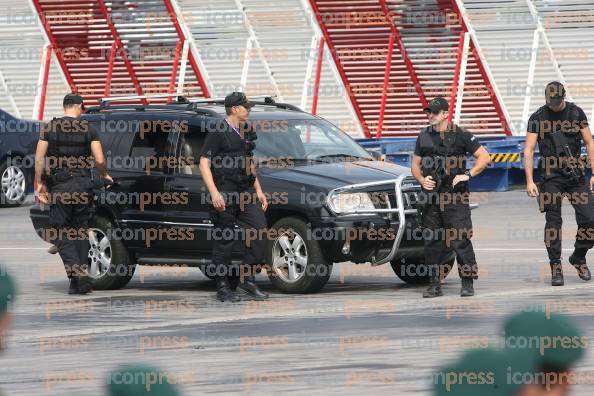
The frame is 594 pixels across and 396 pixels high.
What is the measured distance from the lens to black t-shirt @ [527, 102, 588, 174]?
12.9 meters

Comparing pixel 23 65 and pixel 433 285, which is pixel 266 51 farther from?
pixel 433 285

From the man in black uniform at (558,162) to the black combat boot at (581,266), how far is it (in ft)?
1.02

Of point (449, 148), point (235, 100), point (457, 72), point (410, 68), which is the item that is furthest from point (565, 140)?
point (410, 68)

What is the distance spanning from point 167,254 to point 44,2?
1937 cm

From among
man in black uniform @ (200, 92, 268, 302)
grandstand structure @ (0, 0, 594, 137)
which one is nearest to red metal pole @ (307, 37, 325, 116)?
grandstand structure @ (0, 0, 594, 137)

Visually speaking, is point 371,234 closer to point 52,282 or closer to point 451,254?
point 451,254

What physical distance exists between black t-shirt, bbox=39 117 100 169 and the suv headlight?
7.36 ft

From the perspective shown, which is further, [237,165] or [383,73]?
[383,73]

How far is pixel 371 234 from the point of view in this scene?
12383 millimetres

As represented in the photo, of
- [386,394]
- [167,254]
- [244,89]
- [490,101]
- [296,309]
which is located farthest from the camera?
[244,89]

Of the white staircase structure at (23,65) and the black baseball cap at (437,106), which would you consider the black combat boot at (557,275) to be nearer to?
the black baseball cap at (437,106)

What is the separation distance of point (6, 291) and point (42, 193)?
10.7 m

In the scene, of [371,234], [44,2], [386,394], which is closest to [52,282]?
[371,234]

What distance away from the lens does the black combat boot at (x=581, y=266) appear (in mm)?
13234
